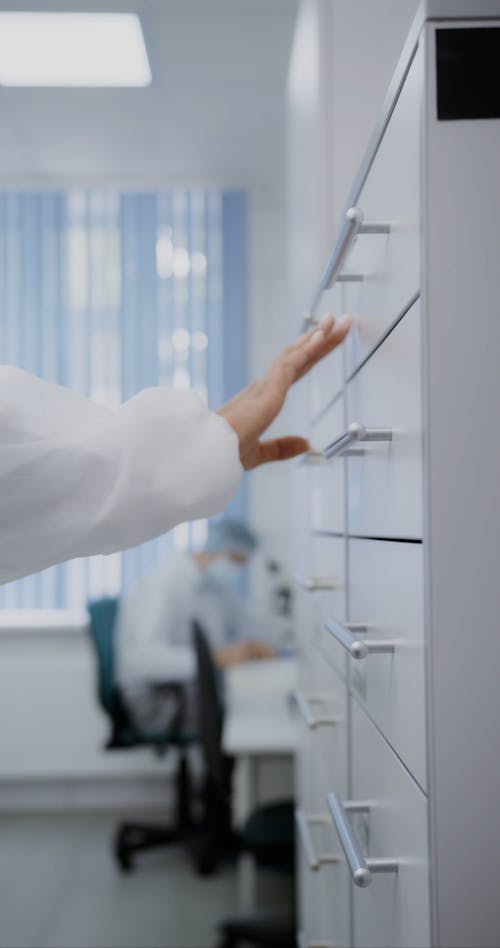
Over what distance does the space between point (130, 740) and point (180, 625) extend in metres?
0.55

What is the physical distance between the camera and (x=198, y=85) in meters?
3.03

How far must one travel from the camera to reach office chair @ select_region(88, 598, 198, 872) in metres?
3.14

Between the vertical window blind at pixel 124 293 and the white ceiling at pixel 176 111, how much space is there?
14 centimetres

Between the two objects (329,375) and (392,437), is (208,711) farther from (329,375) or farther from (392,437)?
(392,437)

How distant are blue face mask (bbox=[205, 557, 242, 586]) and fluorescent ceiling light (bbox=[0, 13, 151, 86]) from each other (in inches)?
71.5

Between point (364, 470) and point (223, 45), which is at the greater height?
point (223, 45)

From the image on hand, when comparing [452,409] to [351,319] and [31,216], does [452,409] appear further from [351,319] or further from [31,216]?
[31,216]

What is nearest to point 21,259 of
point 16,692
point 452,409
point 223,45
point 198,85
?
point 198,85

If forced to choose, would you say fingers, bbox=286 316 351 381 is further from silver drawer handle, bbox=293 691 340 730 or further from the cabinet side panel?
silver drawer handle, bbox=293 691 340 730

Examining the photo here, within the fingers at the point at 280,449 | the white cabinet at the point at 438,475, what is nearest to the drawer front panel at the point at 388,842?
the white cabinet at the point at 438,475

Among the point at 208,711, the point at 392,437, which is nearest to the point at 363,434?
the point at 392,437

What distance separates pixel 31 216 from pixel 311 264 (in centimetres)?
261

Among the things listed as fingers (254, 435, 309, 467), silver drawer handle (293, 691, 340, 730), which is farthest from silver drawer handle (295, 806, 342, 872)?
fingers (254, 435, 309, 467)

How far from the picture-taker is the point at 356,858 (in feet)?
2.45
